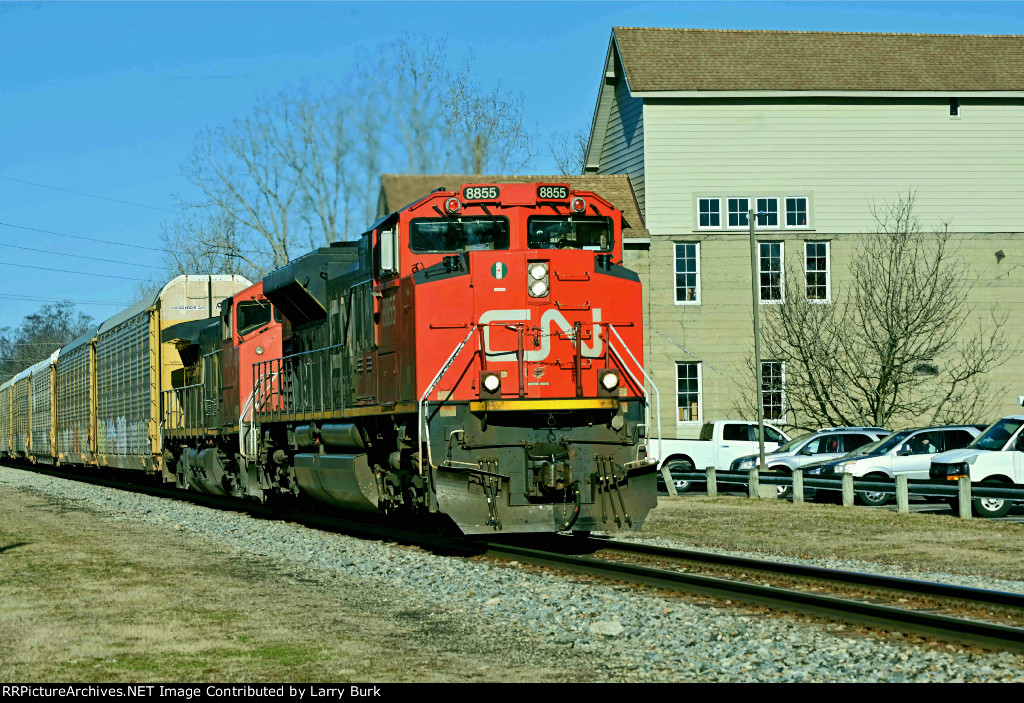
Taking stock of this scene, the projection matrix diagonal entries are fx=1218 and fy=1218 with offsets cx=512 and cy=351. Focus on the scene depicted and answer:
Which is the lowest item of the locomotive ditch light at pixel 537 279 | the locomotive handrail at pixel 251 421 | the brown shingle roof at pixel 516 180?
the locomotive handrail at pixel 251 421

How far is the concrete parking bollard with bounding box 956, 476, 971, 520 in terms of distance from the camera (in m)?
20.1

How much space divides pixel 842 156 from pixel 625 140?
692 centimetres

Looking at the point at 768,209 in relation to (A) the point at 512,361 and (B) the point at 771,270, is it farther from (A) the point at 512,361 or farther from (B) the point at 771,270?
(A) the point at 512,361

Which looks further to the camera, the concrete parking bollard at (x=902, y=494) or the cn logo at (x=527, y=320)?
the concrete parking bollard at (x=902, y=494)

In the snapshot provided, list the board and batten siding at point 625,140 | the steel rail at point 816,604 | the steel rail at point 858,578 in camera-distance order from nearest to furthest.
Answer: the steel rail at point 816,604 → the steel rail at point 858,578 → the board and batten siding at point 625,140

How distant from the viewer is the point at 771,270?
38062 mm

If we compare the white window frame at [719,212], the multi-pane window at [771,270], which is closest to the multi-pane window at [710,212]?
the white window frame at [719,212]

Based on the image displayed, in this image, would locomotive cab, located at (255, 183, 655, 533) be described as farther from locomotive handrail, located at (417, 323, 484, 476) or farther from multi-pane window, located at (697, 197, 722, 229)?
multi-pane window, located at (697, 197, 722, 229)

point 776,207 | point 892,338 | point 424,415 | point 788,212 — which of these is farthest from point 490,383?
point 892,338

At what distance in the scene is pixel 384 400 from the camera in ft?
49.8

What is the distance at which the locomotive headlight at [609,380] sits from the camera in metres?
14.0

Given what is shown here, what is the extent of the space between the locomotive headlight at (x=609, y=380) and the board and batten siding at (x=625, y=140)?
24877 millimetres

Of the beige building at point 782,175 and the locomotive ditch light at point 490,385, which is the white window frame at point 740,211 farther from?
the locomotive ditch light at point 490,385

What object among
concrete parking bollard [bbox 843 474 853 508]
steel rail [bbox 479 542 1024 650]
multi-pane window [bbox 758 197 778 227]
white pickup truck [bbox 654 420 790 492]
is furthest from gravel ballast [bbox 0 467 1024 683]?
multi-pane window [bbox 758 197 778 227]
